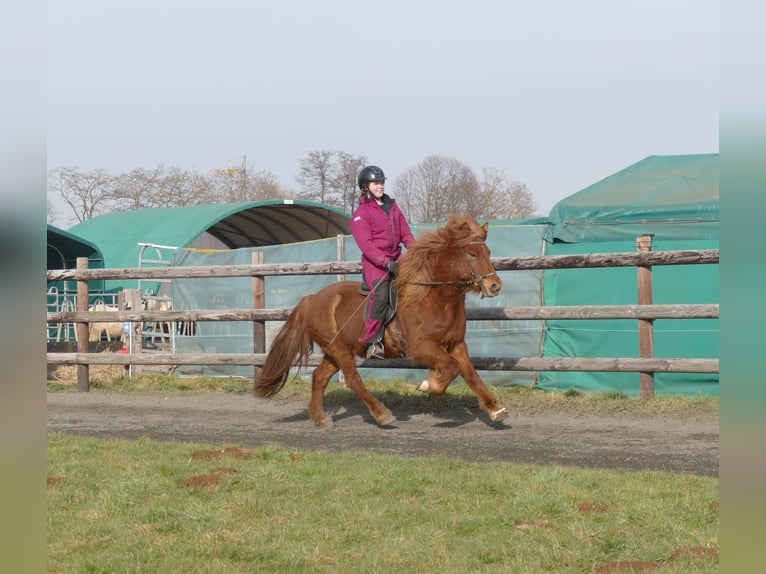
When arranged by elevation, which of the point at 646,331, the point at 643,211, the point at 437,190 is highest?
the point at 437,190

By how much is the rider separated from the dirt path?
3.60ft

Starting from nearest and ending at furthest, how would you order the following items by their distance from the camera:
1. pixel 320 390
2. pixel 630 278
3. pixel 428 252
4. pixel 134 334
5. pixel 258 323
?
pixel 428 252, pixel 320 390, pixel 258 323, pixel 630 278, pixel 134 334

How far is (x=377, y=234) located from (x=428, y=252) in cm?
71

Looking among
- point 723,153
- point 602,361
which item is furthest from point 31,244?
point 602,361

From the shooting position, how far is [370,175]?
9180 mm

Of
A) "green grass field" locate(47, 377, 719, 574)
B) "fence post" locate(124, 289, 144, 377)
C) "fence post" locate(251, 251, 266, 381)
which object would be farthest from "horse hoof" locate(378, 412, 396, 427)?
"fence post" locate(124, 289, 144, 377)

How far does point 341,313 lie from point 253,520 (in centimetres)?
461

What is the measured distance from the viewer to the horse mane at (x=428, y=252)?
8.88 m

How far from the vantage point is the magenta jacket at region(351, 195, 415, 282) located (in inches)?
364

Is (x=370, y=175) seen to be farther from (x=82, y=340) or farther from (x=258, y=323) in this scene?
(x=82, y=340)

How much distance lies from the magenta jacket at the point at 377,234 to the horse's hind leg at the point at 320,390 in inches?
45.4

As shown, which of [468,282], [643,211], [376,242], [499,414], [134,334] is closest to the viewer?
[499,414]

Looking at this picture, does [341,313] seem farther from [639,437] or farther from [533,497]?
[533,497]

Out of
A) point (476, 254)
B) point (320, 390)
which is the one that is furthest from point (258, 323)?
point (476, 254)
